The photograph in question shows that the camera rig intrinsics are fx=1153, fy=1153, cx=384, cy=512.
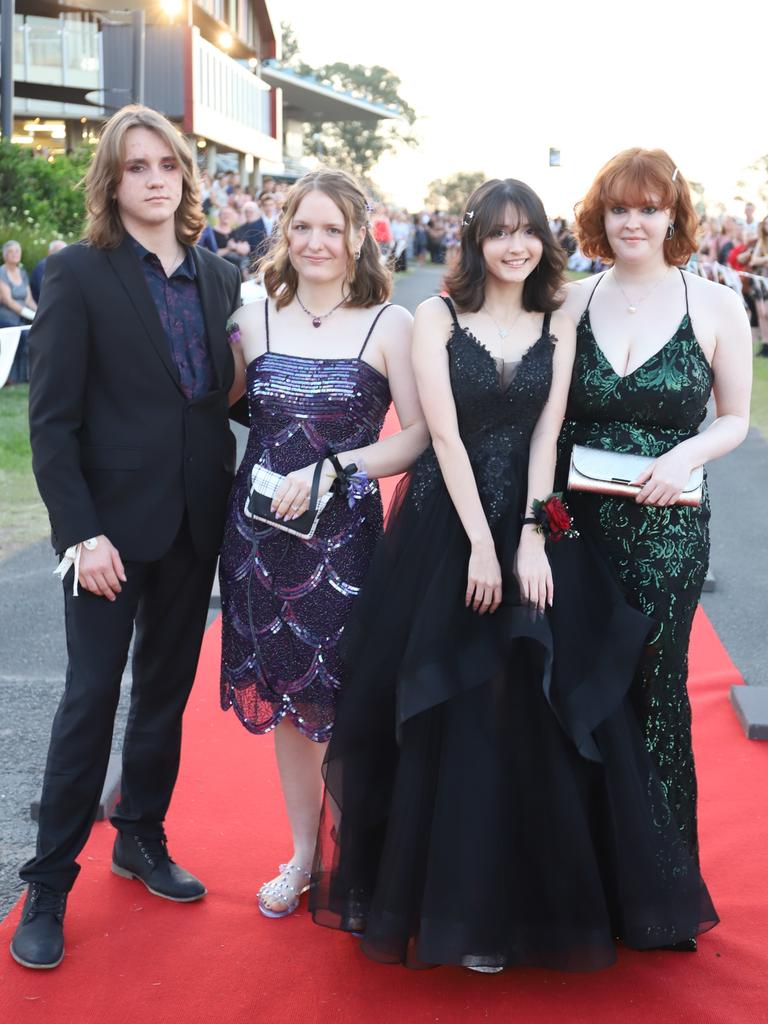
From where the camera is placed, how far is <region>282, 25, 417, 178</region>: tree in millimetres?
86812

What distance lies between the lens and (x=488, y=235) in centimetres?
295

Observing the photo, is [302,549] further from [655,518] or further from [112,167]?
[112,167]

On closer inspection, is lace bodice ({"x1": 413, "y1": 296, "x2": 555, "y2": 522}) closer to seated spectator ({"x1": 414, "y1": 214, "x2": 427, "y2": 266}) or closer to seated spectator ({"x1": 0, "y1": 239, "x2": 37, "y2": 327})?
seated spectator ({"x1": 0, "y1": 239, "x2": 37, "y2": 327})

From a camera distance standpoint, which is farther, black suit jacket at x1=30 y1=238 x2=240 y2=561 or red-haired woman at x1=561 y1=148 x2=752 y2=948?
red-haired woman at x1=561 y1=148 x2=752 y2=948

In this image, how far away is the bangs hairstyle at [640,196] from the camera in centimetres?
299

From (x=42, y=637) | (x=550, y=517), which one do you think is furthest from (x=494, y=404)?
(x=42, y=637)

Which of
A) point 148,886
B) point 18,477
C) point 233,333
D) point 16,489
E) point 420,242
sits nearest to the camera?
point 233,333

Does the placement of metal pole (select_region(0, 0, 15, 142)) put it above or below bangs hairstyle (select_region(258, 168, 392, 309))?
above

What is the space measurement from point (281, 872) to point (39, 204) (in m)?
14.1

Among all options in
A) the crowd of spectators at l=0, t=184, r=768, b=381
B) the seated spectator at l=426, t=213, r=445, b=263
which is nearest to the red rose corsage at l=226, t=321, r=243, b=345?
the crowd of spectators at l=0, t=184, r=768, b=381

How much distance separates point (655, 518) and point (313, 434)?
93 cm

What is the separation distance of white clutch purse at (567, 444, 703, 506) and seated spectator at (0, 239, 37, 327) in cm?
1091

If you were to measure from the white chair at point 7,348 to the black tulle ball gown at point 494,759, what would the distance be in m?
10.2

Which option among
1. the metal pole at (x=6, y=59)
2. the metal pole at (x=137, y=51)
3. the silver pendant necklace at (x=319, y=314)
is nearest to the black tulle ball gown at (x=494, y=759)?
the silver pendant necklace at (x=319, y=314)
